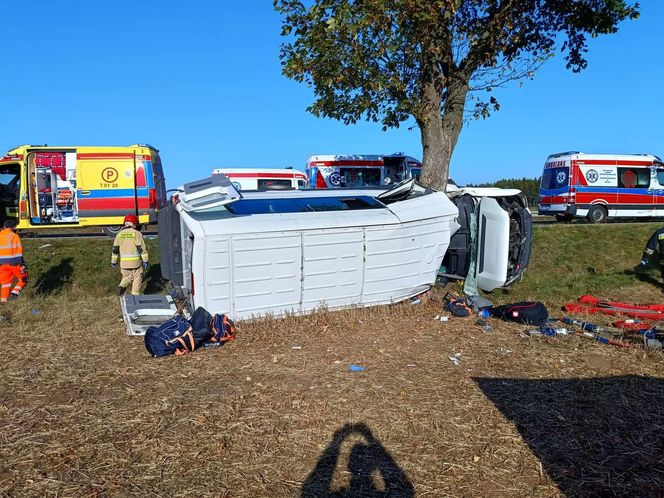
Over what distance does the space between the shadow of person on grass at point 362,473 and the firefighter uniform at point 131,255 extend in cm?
665

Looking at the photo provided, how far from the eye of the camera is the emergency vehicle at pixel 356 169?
68.6 feet

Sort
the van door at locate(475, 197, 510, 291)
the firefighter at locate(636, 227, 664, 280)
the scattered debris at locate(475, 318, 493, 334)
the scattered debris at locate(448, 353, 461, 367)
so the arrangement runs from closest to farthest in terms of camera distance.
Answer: the scattered debris at locate(448, 353, 461, 367), the scattered debris at locate(475, 318, 493, 334), the van door at locate(475, 197, 510, 291), the firefighter at locate(636, 227, 664, 280)

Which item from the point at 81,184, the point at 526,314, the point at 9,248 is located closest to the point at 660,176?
the point at 526,314

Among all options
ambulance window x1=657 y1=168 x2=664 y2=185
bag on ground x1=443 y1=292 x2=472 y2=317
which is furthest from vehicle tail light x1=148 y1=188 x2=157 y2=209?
ambulance window x1=657 y1=168 x2=664 y2=185

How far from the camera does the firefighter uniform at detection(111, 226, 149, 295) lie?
9.38 meters

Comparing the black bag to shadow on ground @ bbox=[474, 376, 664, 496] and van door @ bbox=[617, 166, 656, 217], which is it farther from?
van door @ bbox=[617, 166, 656, 217]

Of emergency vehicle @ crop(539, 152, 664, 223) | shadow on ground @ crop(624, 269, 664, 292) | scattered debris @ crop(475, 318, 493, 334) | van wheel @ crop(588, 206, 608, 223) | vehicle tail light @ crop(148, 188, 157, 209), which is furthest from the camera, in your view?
van wheel @ crop(588, 206, 608, 223)

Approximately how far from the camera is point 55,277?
1216 cm

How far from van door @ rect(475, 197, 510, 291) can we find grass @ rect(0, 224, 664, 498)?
167cm

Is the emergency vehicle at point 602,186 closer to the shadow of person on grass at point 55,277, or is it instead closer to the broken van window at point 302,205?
the broken van window at point 302,205

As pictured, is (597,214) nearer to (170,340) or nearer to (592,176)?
(592,176)

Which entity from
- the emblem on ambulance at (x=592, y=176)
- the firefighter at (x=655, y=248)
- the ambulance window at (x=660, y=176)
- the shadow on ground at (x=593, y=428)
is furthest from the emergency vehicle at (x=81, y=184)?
the ambulance window at (x=660, y=176)

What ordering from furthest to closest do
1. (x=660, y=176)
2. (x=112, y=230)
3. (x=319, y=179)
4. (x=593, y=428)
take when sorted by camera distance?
(x=319, y=179)
(x=660, y=176)
(x=112, y=230)
(x=593, y=428)

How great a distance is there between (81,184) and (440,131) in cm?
980
